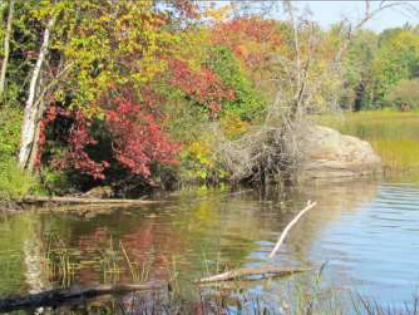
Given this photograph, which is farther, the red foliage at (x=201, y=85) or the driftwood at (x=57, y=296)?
the red foliage at (x=201, y=85)

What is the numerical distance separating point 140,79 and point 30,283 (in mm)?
9641

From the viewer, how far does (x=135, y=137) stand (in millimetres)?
23906

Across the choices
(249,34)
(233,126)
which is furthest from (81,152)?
(249,34)

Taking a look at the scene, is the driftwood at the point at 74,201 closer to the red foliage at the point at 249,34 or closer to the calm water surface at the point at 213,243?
the calm water surface at the point at 213,243

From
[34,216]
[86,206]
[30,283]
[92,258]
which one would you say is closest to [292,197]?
[86,206]

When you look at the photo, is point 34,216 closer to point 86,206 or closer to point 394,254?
point 86,206

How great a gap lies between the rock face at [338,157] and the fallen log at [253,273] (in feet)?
63.9

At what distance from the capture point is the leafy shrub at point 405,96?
296 feet

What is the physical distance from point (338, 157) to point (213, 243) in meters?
18.0

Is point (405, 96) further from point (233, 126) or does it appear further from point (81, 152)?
point (81, 152)

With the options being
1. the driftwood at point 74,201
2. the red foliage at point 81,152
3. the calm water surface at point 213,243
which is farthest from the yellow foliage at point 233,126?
the driftwood at point 74,201

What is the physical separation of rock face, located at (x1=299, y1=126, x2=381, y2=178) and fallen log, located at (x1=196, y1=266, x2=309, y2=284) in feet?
63.9

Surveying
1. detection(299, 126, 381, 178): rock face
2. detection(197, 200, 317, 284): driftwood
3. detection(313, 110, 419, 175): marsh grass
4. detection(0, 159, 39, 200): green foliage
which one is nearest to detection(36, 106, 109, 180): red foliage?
detection(0, 159, 39, 200): green foliage

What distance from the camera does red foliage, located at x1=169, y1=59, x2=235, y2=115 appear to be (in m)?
25.7
